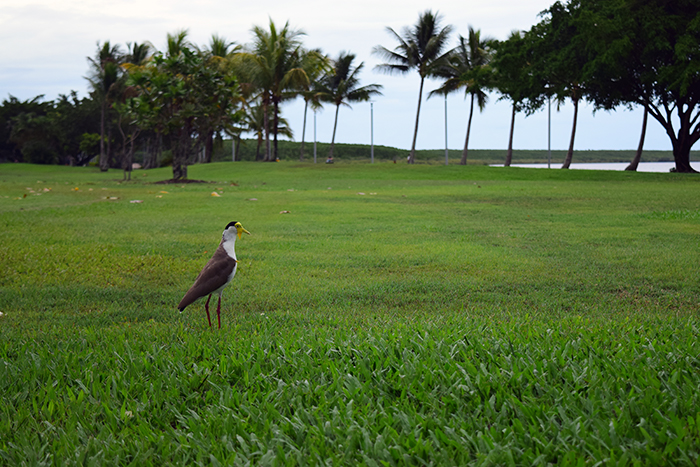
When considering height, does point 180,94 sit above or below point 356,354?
above

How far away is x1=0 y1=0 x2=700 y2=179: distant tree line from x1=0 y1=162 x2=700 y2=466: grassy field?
16.3 m

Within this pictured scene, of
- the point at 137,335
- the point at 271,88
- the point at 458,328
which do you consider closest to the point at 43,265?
the point at 137,335

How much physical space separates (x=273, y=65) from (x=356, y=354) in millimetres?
39283

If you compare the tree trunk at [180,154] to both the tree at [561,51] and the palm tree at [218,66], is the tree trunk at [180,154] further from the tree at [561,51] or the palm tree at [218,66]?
the tree at [561,51]

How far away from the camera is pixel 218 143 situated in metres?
51.2

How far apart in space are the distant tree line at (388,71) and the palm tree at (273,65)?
0.08m

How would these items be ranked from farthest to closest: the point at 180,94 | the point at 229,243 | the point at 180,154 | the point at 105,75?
the point at 105,75 < the point at 180,154 < the point at 180,94 < the point at 229,243

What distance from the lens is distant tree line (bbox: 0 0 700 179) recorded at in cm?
2320

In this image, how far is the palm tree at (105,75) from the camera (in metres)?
39.2

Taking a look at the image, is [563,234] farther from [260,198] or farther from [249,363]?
[260,198]

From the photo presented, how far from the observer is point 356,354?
320 cm

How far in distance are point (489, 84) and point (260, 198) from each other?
2268cm

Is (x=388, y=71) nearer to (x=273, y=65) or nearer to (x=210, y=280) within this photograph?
(x=273, y=65)

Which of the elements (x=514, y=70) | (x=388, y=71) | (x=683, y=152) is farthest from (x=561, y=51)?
(x=388, y=71)
